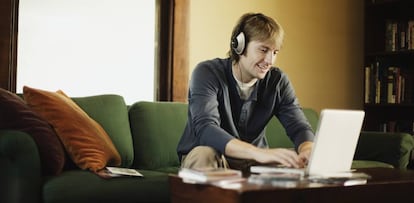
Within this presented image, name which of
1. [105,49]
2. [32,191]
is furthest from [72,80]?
[32,191]

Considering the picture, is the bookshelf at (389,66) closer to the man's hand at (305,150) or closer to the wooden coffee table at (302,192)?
the man's hand at (305,150)

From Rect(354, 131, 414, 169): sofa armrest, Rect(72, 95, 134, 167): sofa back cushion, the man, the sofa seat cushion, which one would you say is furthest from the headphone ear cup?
Rect(354, 131, 414, 169): sofa armrest

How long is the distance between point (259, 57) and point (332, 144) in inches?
25.2

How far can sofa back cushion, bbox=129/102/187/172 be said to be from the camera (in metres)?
2.92

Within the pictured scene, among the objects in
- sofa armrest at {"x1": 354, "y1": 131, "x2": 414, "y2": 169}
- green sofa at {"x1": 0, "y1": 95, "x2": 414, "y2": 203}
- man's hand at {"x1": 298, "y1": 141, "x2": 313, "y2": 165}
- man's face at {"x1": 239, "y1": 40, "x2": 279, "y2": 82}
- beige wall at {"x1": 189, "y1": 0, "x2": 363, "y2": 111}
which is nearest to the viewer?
man's hand at {"x1": 298, "y1": 141, "x2": 313, "y2": 165}

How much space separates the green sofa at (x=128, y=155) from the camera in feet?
6.90

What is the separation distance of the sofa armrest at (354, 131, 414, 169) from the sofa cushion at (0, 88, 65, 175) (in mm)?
1718

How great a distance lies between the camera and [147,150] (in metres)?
2.92

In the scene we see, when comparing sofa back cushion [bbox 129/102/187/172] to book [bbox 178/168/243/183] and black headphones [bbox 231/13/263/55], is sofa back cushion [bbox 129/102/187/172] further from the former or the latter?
book [bbox 178/168/243/183]

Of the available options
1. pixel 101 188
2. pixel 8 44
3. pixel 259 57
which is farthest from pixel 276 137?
pixel 8 44

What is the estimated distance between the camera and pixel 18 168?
2096mm

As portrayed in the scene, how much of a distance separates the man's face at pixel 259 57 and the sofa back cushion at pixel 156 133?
76 cm

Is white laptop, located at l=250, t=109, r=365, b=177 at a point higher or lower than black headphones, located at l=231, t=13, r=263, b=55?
lower

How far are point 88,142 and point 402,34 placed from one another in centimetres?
241
